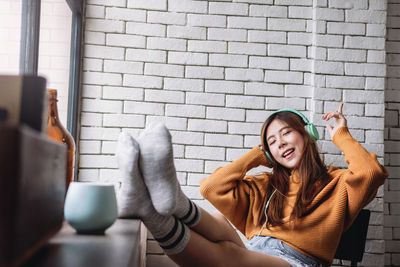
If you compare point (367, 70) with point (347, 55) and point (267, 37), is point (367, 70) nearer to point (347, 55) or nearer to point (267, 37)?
point (347, 55)

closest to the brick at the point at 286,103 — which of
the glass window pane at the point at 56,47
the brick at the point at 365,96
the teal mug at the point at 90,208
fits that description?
the brick at the point at 365,96

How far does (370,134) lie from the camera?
7.04ft

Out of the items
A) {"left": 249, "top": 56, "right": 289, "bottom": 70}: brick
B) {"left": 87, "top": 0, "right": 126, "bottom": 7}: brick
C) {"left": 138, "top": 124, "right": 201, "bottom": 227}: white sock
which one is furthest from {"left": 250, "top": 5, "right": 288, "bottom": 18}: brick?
{"left": 138, "top": 124, "right": 201, "bottom": 227}: white sock

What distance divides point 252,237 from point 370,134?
882 millimetres

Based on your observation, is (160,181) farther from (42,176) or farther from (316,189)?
(316,189)

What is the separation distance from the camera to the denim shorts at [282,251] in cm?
165

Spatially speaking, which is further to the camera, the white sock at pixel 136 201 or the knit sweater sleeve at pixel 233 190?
the knit sweater sleeve at pixel 233 190

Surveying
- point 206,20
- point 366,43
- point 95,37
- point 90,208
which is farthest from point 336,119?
point 90,208

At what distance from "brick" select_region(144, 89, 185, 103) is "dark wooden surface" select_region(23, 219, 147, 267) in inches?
51.9

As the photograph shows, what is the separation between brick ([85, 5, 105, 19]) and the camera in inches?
85.3

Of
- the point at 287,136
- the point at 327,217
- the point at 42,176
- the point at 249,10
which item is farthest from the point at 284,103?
the point at 42,176

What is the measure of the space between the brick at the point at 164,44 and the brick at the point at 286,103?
58 cm

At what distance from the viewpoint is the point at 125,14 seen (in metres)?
2.18

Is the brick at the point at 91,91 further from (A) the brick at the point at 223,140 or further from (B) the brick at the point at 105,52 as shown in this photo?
(A) the brick at the point at 223,140
